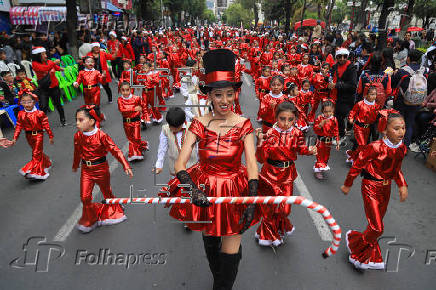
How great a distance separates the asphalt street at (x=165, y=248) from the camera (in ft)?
11.3

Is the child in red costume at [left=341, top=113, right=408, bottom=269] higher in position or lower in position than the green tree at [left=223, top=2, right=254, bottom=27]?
lower

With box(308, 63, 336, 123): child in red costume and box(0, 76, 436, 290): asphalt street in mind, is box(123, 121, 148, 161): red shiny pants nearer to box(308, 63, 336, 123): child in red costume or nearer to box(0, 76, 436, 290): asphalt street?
box(0, 76, 436, 290): asphalt street

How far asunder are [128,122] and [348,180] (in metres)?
4.76

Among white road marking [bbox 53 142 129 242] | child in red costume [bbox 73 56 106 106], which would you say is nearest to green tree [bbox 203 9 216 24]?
child in red costume [bbox 73 56 106 106]

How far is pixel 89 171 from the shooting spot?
4.22 metres

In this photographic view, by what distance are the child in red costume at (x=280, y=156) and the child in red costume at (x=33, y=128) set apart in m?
4.17

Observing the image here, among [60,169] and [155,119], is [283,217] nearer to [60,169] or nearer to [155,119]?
[60,169]

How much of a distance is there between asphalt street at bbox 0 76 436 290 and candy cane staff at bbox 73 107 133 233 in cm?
19

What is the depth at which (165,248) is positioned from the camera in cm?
400

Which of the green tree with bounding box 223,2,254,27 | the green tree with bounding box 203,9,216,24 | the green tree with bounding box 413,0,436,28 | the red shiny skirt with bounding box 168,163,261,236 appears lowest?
the red shiny skirt with bounding box 168,163,261,236

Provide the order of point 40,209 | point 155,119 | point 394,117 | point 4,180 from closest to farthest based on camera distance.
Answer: point 394,117 → point 40,209 → point 4,180 → point 155,119

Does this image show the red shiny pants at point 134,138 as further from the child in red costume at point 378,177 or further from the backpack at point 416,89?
the backpack at point 416,89


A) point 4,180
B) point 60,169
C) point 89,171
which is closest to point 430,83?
point 89,171

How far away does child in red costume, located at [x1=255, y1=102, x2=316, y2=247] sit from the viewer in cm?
379
